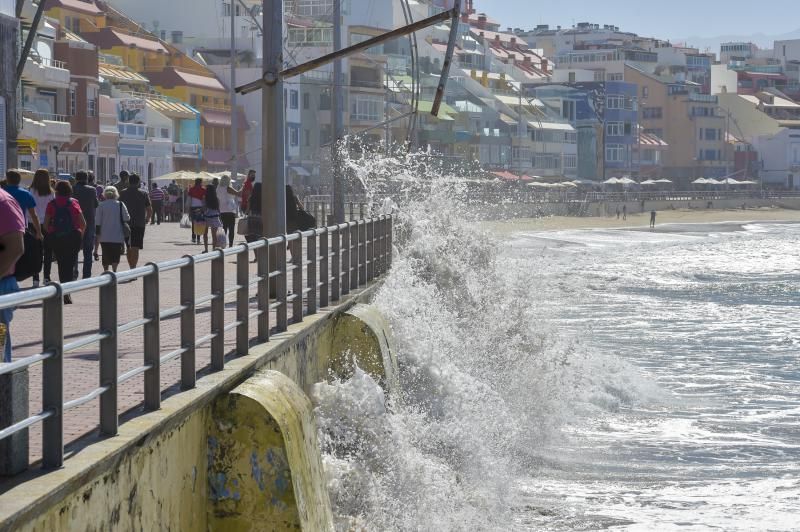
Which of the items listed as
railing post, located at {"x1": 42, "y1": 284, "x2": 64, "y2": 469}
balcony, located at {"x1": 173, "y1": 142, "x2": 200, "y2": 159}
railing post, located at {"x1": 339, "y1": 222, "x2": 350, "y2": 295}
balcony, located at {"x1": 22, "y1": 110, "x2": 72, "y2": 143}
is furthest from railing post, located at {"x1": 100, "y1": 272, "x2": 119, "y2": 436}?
balcony, located at {"x1": 173, "y1": 142, "x2": 200, "y2": 159}

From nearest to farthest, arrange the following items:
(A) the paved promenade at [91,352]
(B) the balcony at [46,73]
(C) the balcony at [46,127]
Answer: (A) the paved promenade at [91,352] < (C) the balcony at [46,127] < (B) the balcony at [46,73]

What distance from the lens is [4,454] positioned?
593 cm

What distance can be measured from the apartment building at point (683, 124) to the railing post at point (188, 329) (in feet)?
444

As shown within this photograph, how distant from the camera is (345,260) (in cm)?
1688

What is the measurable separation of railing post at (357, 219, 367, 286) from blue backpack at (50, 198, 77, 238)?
3735 mm

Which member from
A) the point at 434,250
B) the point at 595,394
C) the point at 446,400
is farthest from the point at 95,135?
the point at 446,400

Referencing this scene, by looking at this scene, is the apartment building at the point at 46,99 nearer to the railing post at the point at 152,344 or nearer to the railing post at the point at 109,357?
the railing post at the point at 152,344

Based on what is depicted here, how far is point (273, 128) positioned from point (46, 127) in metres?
43.4

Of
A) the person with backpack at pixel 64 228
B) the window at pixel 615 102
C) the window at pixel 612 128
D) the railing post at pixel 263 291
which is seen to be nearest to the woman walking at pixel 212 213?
the person with backpack at pixel 64 228

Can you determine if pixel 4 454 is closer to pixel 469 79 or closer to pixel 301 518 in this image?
pixel 301 518

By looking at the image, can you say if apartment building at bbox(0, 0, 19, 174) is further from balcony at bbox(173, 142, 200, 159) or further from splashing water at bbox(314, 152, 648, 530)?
balcony at bbox(173, 142, 200, 159)

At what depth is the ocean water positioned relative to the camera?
12.6 meters

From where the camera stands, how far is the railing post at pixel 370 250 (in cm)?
1916

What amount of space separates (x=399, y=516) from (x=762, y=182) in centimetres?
13723
